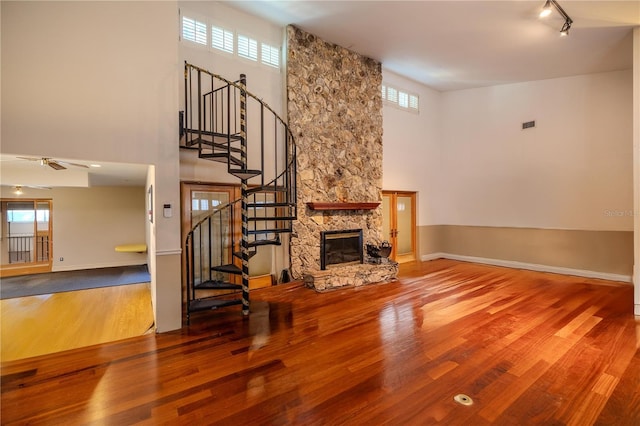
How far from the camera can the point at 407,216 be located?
7746mm

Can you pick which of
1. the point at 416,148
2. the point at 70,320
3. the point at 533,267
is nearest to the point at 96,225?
the point at 70,320

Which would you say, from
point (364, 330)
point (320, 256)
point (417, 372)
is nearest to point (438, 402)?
point (417, 372)

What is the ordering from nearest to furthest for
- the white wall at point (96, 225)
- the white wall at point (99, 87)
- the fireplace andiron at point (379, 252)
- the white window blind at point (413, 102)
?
1. the white wall at point (99, 87)
2. the fireplace andiron at point (379, 252)
3. the white window blind at point (413, 102)
4. the white wall at point (96, 225)

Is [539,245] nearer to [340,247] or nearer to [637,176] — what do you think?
[637,176]

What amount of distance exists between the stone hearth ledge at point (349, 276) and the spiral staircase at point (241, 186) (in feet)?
3.40

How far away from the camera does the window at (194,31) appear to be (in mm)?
4414

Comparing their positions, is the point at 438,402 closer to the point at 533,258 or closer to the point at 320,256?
the point at 320,256

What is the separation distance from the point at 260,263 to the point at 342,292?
156cm

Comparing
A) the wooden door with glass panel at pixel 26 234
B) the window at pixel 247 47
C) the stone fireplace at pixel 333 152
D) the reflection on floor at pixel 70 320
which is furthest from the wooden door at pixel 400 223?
the wooden door with glass panel at pixel 26 234

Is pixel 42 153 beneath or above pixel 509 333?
above

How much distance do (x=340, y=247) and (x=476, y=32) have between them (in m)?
4.49

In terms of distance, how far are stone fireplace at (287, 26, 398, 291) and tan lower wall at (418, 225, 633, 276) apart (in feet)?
8.21

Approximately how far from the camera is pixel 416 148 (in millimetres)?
7695

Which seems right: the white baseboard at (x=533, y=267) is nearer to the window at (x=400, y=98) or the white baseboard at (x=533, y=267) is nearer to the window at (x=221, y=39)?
the window at (x=400, y=98)
